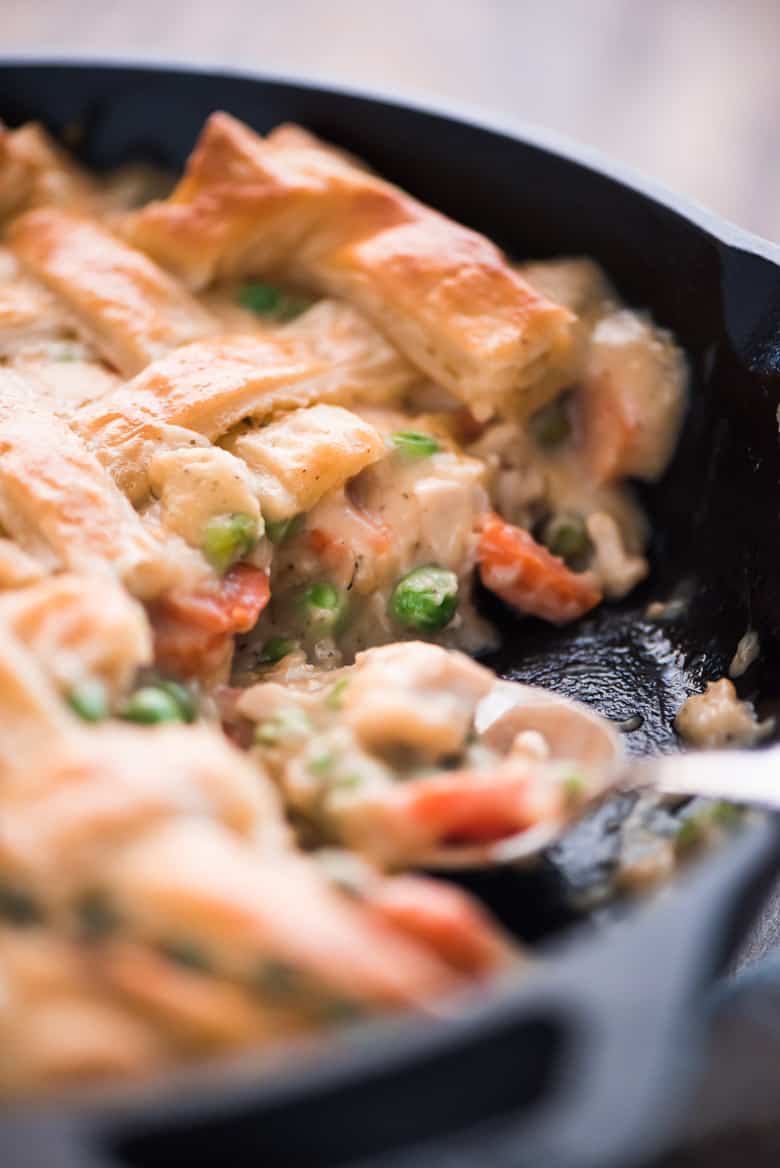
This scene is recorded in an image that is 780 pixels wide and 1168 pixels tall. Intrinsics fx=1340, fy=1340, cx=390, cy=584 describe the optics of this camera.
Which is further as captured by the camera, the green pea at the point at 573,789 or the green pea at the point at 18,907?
the green pea at the point at 573,789

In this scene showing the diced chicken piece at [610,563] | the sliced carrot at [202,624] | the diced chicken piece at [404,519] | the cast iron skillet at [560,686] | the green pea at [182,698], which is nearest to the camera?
the cast iron skillet at [560,686]

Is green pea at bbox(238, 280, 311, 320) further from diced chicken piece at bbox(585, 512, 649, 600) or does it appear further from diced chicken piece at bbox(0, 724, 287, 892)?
diced chicken piece at bbox(0, 724, 287, 892)

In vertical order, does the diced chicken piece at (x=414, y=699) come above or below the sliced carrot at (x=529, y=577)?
above

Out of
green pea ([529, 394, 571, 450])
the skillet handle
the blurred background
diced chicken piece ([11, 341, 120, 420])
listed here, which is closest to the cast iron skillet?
the skillet handle

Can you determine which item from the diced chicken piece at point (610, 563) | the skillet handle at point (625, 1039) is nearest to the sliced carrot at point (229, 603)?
the diced chicken piece at point (610, 563)

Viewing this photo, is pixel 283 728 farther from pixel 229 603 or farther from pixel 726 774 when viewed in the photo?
pixel 726 774

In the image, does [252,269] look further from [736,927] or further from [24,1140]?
[24,1140]

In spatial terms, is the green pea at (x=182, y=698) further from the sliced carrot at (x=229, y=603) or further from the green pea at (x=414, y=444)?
the green pea at (x=414, y=444)

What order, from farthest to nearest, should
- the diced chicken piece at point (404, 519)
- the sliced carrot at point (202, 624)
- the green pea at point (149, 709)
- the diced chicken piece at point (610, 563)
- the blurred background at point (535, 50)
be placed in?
the blurred background at point (535, 50)
the diced chicken piece at point (610, 563)
the diced chicken piece at point (404, 519)
the sliced carrot at point (202, 624)
the green pea at point (149, 709)
